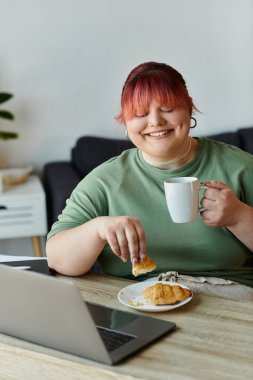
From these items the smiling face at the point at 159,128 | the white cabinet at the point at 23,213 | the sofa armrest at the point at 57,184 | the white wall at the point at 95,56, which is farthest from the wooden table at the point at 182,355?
the white wall at the point at 95,56

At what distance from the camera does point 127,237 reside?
1641 millimetres

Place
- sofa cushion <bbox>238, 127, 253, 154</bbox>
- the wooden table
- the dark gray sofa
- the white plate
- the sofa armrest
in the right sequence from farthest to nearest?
sofa cushion <bbox>238, 127, 253, 154</bbox>, the dark gray sofa, the sofa armrest, the white plate, the wooden table

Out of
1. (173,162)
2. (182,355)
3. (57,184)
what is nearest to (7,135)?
(57,184)

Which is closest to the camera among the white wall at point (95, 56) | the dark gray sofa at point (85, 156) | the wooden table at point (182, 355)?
the wooden table at point (182, 355)

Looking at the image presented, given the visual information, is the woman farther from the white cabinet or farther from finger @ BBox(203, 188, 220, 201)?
the white cabinet

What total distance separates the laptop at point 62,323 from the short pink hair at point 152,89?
1.95ft

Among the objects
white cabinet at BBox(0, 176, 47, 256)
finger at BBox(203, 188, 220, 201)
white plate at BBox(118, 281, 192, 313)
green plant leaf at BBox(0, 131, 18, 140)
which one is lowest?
white cabinet at BBox(0, 176, 47, 256)

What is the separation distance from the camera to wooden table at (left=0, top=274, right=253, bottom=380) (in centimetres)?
131

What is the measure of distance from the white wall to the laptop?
8.44 ft

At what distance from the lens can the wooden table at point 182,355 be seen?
131 centimetres

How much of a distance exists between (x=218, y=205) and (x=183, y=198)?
119 mm

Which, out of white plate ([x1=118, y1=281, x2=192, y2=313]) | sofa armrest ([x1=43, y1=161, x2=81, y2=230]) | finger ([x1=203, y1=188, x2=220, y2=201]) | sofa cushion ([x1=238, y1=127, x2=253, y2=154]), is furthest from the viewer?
sofa cushion ([x1=238, y1=127, x2=253, y2=154])

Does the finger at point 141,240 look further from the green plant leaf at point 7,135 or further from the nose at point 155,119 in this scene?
the green plant leaf at point 7,135

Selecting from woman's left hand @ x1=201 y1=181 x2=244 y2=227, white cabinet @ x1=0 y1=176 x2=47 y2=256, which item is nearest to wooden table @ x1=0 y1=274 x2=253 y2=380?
woman's left hand @ x1=201 y1=181 x2=244 y2=227
